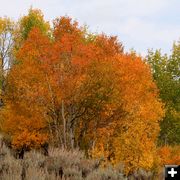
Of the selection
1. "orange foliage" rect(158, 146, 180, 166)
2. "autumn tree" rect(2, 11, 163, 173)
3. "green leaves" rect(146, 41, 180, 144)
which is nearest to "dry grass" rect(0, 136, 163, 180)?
"autumn tree" rect(2, 11, 163, 173)

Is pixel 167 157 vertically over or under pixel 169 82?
under

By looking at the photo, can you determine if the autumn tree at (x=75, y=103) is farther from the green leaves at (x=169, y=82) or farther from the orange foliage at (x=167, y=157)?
the green leaves at (x=169, y=82)

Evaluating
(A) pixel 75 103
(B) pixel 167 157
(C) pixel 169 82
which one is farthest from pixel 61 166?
(C) pixel 169 82

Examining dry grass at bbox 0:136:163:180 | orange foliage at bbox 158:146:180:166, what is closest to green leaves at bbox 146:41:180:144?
orange foliage at bbox 158:146:180:166

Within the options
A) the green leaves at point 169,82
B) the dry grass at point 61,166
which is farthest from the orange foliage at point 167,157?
the dry grass at point 61,166

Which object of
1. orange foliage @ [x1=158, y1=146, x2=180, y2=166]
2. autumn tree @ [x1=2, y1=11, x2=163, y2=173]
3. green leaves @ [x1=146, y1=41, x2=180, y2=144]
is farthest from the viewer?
green leaves @ [x1=146, y1=41, x2=180, y2=144]

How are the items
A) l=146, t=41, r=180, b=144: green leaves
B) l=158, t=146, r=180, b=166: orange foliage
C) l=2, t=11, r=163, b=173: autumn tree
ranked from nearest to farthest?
l=2, t=11, r=163, b=173: autumn tree, l=158, t=146, r=180, b=166: orange foliage, l=146, t=41, r=180, b=144: green leaves

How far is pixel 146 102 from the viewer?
33.4 m

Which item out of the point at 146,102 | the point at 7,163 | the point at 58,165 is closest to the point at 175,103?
the point at 146,102

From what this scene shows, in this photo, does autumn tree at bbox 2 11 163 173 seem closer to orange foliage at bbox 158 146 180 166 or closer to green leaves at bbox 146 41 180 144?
orange foliage at bbox 158 146 180 166

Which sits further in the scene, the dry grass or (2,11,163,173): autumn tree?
(2,11,163,173): autumn tree

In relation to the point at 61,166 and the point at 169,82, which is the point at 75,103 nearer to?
the point at 61,166

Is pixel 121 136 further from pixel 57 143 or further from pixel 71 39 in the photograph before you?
pixel 71 39

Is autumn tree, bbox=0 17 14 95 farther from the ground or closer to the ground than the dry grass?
farther from the ground
